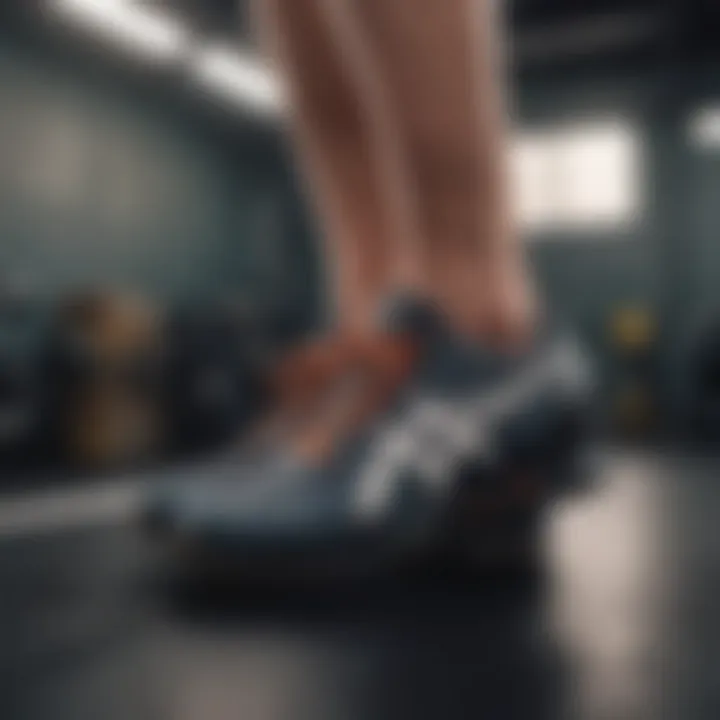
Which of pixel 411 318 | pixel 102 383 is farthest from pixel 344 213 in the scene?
pixel 102 383

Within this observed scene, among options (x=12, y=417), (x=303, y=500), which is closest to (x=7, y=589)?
(x=303, y=500)

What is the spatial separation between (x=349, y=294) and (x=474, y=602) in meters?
0.32

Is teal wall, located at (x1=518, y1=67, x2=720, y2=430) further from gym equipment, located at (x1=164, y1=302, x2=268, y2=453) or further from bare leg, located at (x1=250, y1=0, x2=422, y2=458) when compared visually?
bare leg, located at (x1=250, y1=0, x2=422, y2=458)

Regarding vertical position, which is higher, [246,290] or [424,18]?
[424,18]

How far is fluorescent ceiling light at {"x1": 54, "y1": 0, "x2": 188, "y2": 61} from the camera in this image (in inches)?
147

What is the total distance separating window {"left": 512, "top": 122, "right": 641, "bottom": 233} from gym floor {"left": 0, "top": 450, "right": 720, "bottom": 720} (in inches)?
167

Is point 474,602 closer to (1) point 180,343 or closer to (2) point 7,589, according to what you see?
(2) point 7,589

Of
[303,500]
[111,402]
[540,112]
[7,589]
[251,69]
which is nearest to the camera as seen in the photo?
[303,500]

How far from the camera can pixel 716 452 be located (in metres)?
3.03

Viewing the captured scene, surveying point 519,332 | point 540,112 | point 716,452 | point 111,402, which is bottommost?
point 716,452

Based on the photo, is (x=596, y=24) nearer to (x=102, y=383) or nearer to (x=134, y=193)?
(x=134, y=193)

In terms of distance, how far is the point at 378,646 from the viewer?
1.74 feet

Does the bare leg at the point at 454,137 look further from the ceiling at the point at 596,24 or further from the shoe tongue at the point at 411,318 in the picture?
the ceiling at the point at 596,24

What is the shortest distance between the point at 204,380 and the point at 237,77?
1887 mm
